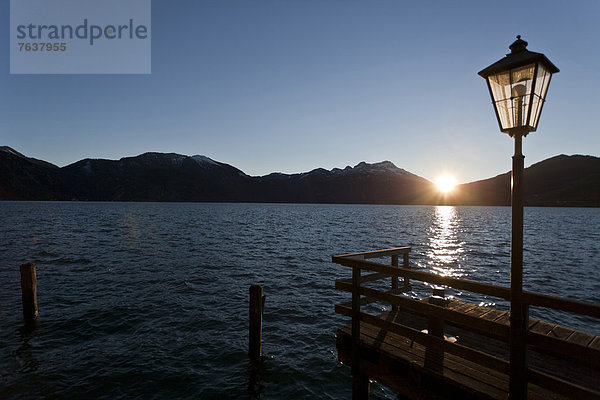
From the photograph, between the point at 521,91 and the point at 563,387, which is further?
the point at 521,91

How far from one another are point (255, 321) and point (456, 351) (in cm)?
724

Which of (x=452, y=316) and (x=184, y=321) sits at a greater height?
(x=452, y=316)

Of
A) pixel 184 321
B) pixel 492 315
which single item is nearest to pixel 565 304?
pixel 492 315

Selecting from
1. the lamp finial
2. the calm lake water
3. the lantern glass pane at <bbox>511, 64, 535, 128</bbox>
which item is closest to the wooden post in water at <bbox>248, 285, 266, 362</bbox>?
the calm lake water

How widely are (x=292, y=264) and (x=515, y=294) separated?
77.9 ft

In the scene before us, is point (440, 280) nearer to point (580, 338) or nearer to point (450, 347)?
point (450, 347)

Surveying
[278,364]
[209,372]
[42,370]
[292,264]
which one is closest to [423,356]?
[278,364]

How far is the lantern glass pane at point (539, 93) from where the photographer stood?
4.22 metres

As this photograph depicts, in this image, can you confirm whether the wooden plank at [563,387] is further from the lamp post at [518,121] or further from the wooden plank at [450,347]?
the wooden plank at [450,347]

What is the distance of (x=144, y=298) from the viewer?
56.7 feet

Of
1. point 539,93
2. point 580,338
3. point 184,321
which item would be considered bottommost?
point 184,321

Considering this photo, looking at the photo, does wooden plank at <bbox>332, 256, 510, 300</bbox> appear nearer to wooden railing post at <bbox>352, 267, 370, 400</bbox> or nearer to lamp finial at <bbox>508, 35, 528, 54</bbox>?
wooden railing post at <bbox>352, 267, 370, 400</bbox>

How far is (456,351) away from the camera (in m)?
5.22

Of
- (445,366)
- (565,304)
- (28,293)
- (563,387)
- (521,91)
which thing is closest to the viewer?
(565,304)
